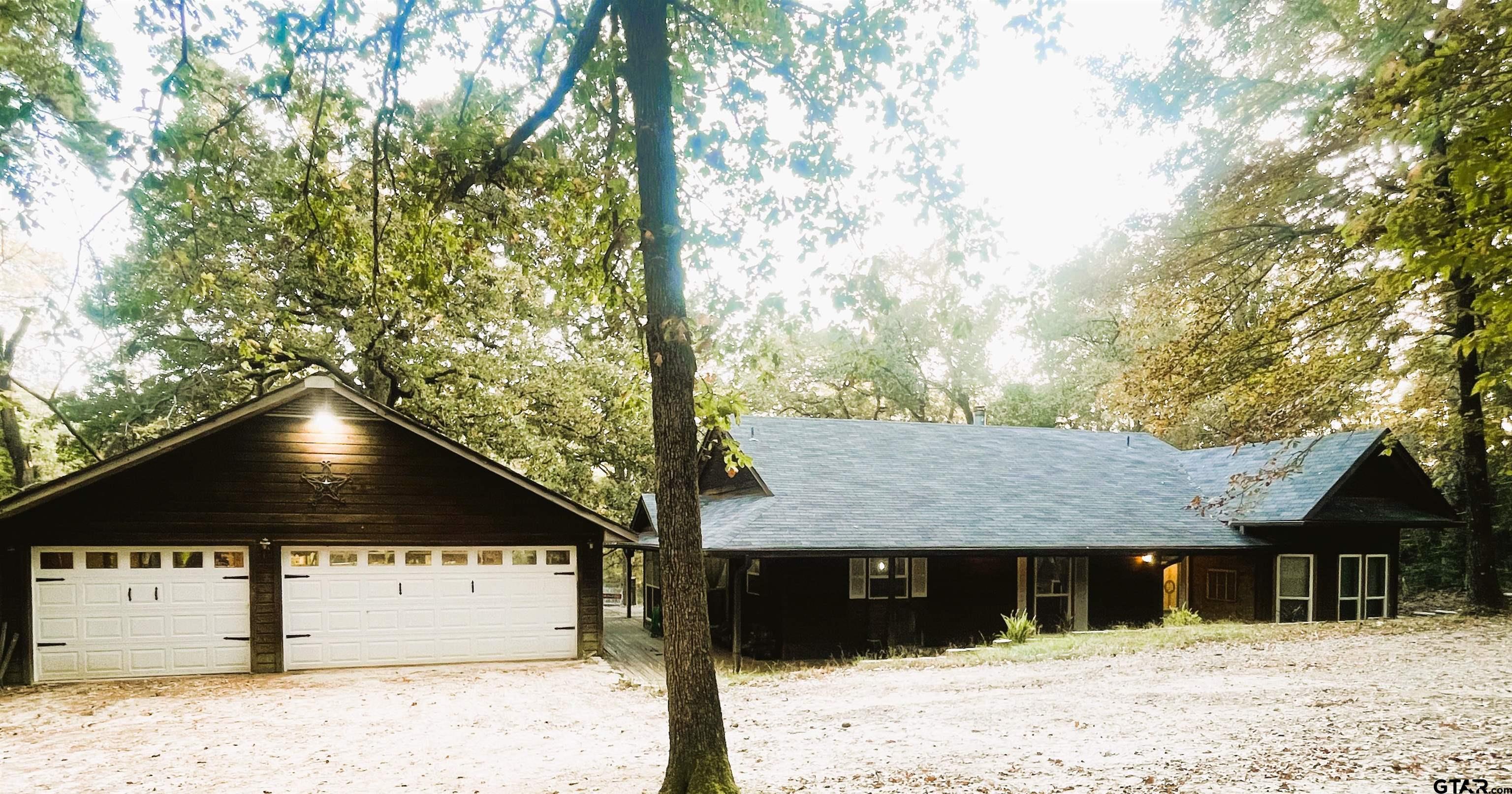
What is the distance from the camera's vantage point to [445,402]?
2227 centimetres

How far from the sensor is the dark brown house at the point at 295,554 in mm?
13133

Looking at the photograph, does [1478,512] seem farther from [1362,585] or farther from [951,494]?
[951,494]

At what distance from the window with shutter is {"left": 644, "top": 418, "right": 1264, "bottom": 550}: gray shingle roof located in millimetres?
888

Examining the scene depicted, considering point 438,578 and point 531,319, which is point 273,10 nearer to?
point 438,578

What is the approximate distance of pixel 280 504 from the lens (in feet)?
45.8

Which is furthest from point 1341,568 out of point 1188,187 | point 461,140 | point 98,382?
point 98,382

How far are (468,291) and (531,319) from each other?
2.27 metres

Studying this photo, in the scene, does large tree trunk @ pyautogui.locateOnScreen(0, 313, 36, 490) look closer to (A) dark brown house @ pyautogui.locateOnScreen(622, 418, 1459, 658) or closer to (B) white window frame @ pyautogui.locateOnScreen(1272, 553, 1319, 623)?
(A) dark brown house @ pyautogui.locateOnScreen(622, 418, 1459, 658)

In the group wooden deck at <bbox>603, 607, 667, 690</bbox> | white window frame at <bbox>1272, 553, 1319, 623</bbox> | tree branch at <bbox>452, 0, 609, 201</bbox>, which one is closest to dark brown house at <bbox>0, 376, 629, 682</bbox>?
wooden deck at <bbox>603, 607, 667, 690</bbox>

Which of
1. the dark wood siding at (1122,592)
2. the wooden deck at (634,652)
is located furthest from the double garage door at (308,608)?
the dark wood siding at (1122,592)

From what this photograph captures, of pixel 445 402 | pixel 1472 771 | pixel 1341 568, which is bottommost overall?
pixel 1341 568

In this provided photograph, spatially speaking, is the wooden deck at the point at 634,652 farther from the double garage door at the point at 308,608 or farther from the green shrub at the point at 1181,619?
the green shrub at the point at 1181,619

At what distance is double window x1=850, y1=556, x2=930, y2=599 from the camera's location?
16.5 m

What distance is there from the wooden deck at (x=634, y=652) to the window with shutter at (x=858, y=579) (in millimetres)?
4034
